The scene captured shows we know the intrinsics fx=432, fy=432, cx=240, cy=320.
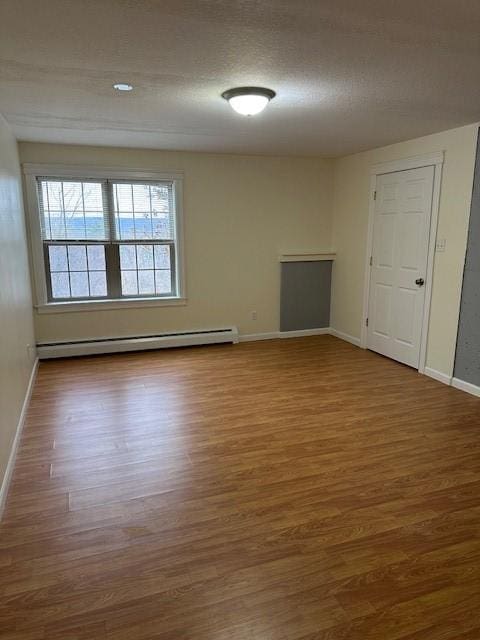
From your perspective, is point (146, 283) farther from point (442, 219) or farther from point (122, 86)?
point (442, 219)

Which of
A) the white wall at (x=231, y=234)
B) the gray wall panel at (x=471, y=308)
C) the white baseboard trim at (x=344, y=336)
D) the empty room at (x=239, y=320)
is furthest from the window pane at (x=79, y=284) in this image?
the gray wall panel at (x=471, y=308)

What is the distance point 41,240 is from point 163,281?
1459 mm

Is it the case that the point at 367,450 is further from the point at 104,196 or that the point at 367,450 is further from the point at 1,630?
the point at 104,196

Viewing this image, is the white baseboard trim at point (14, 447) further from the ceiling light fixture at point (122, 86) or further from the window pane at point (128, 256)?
the ceiling light fixture at point (122, 86)

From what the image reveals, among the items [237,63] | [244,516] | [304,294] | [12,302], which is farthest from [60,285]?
[244,516]

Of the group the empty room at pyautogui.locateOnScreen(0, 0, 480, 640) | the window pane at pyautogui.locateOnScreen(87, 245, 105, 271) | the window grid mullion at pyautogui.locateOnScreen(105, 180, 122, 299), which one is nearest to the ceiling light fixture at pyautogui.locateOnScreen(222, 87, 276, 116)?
the empty room at pyautogui.locateOnScreen(0, 0, 480, 640)

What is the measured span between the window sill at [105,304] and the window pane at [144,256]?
419mm

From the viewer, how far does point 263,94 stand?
2.79 metres

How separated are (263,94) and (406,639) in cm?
293

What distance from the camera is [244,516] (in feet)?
7.47

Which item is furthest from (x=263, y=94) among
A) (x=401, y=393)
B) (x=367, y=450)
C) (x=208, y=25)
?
(x=401, y=393)

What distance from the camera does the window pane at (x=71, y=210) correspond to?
4.83m

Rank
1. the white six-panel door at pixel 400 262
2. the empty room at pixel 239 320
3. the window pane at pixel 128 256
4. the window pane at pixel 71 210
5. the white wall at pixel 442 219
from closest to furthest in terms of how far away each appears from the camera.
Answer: the empty room at pixel 239 320
the white wall at pixel 442 219
the white six-panel door at pixel 400 262
the window pane at pixel 71 210
the window pane at pixel 128 256

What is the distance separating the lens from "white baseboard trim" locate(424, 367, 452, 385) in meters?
4.19
